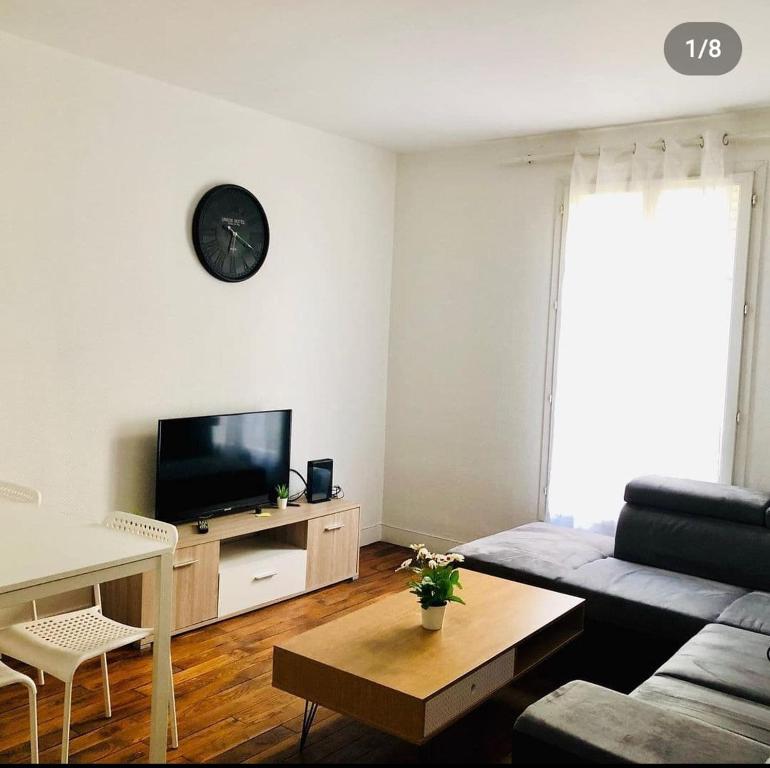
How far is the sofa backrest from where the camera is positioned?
11.9 feet

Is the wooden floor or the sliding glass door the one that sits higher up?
the sliding glass door

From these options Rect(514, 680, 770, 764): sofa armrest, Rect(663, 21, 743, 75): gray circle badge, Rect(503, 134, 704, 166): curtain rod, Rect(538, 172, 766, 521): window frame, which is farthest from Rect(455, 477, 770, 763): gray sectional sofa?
Rect(663, 21, 743, 75): gray circle badge

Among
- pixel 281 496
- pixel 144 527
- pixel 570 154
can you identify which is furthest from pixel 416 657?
pixel 570 154

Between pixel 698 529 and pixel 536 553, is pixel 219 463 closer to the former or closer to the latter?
pixel 536 553

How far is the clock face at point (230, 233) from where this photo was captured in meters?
4.24

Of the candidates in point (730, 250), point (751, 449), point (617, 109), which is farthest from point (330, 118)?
point (751, 449)

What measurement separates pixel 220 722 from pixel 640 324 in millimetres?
2936

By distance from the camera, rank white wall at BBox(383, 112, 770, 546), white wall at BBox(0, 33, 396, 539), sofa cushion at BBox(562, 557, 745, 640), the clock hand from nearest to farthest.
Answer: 1. sofa cushion at BBox(562, 557, 745, 640)
2. white wall at BBox(0, 33, 396, 539)
3. the clock hand
4. white wall at BBox(383, 112, 770, 546)

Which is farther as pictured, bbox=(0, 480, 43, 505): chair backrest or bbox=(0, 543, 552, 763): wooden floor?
bbox=(0, 480, 43, 505): chair backrest

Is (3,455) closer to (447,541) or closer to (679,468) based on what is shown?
(447,541)

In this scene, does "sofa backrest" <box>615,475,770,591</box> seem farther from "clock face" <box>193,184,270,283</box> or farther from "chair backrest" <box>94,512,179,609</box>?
"clock face" <box>193,184,270,283</box>

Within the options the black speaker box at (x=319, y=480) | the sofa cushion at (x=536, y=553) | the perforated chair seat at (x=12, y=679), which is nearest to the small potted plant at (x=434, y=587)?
the sofa cushion at (x=536, y=553)

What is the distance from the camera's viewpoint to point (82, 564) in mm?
2246

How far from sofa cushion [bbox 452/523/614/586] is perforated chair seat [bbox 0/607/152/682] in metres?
1.61
